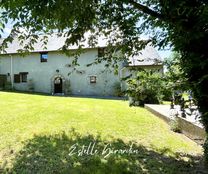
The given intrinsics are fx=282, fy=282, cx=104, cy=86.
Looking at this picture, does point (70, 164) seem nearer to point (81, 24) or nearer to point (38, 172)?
point (38, 172)

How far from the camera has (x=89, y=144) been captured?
8.17 m

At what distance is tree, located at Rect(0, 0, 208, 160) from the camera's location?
13.5 ft

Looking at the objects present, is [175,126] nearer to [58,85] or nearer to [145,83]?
[145,83]

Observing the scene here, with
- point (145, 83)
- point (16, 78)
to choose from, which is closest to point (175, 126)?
point (145, 83)

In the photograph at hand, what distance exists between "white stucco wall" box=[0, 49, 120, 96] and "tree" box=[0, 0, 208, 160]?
23.6 metres

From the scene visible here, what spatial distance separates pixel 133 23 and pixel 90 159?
3420 mm

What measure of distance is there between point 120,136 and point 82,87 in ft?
72.3

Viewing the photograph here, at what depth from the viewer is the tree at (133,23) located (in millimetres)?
4129

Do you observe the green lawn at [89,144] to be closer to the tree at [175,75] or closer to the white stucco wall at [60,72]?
the tree at [175,75]

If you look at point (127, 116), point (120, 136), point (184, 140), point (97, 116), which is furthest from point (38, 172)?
point (127, 116)

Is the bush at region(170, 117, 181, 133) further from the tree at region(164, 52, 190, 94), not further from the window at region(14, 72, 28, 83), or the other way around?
the window at region(14, 72, 28, 83)

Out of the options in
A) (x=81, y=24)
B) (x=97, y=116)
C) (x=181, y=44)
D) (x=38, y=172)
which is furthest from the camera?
(x=97, y=116)

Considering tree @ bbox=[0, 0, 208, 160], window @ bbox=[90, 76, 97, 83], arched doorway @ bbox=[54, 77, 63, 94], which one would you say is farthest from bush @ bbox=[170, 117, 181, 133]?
arched doorway @ bbox=[54, 77, 63, 94]

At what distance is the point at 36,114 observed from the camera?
505 inches
